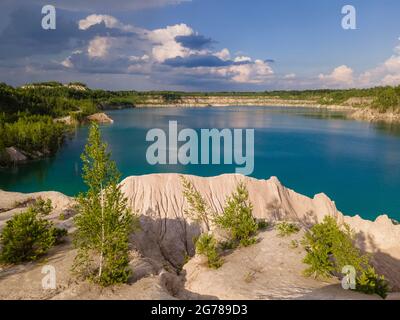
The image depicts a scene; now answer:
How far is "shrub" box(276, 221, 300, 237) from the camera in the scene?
20281mm

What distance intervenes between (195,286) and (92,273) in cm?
487

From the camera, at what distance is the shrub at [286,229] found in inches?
798

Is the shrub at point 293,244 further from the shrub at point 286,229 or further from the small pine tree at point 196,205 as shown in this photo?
the small pine tree at point 196,205

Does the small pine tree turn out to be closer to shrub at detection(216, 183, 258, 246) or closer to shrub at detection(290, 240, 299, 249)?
shrub at detection(216, 183, 258, 246)

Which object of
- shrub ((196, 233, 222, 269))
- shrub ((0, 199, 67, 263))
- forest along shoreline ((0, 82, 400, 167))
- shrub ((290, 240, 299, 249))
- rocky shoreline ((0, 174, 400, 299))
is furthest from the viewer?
forest along shoreline ((0, 82, 400, 167))

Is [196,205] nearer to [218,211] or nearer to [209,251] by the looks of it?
[218,211]

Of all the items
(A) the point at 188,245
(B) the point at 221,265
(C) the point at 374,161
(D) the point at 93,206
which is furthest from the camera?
(C) the point at 374,161

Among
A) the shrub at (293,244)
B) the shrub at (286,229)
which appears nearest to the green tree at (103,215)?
the shrub at (293,244)

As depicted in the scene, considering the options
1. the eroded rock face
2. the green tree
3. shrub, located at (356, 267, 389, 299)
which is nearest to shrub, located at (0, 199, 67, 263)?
the green tree

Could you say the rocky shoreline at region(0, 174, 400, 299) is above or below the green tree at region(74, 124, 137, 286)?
below

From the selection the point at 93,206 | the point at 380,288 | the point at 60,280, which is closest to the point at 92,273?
the point at 60,280

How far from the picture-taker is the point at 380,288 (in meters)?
14.3

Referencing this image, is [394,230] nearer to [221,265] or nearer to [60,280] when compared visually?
[221,265]
